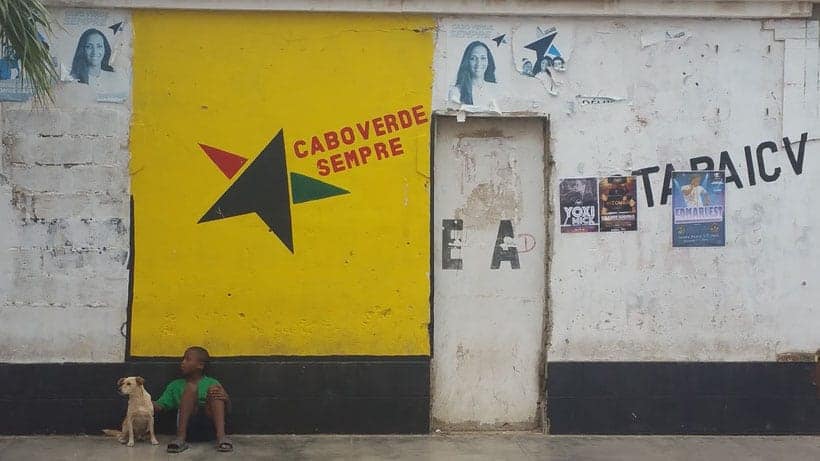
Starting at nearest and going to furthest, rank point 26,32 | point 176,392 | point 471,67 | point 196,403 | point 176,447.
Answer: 1. point 26,32
2. point 176,447
3. point 196,403
4. point 176,392
5. point 471,67

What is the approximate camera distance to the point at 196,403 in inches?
268

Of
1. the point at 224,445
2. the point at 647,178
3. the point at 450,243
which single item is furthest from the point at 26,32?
the point at 647,178

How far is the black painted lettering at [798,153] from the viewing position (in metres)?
7.25

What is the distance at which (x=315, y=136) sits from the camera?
710cm

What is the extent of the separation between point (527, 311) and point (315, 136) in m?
2.18

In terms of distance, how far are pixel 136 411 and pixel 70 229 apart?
151cm

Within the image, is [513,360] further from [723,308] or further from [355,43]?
[355,43]

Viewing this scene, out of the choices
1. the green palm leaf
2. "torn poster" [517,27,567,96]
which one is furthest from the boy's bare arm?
"torn poster" [517,27,567,96]

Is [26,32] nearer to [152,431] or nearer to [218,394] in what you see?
[218,394]

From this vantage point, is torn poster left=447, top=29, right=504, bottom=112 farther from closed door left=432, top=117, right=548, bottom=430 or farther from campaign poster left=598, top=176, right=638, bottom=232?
campaign poster left=598, top=176, right=638, bottom=232

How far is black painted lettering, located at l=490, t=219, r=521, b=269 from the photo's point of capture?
7.31 meters

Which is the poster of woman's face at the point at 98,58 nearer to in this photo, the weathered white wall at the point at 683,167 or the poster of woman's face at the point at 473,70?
the poster of woman's face at the point at 473,70

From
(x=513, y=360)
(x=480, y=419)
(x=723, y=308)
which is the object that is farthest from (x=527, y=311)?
(x=723, y=308)

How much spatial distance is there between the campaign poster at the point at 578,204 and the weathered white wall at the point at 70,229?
3.41 metres
